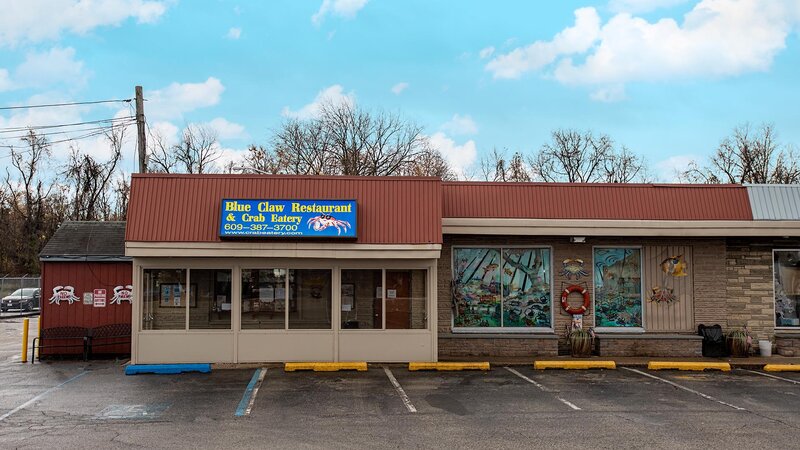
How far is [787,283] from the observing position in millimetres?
17500

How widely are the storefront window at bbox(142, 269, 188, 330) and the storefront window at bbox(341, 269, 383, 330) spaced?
3.66 meters

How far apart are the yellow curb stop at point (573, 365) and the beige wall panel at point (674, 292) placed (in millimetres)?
2791

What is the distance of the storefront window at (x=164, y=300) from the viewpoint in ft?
48.8

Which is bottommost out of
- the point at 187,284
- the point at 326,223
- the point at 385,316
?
the point at 385,316

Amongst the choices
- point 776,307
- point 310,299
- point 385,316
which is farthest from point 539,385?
point 776,307

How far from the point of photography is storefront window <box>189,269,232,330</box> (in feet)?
48.9

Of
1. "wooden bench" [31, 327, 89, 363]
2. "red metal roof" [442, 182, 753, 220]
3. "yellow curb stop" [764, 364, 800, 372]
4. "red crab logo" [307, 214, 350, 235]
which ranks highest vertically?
"red metal roof" [442, 182, 753, 220]

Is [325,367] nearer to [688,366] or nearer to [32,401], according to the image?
[32,401]

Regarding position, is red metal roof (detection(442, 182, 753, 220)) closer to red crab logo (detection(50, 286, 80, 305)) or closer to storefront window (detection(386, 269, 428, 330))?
storefront window (detection(386, 269, 428, 330))

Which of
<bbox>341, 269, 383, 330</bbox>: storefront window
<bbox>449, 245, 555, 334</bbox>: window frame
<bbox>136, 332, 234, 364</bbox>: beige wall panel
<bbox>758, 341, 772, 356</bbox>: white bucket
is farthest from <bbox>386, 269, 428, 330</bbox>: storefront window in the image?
<bbox>758, 341, 772, 356</bbox>: white bucket

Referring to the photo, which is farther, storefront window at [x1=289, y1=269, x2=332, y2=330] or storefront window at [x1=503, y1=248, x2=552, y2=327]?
storefront window at [x1=503, y1=248, x2=552, y2=327]

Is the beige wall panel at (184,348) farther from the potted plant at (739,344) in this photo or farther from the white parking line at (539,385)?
the potted plant at (739,344)

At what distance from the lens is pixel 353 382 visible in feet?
42.4

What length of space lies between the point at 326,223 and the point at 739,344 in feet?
34.7
